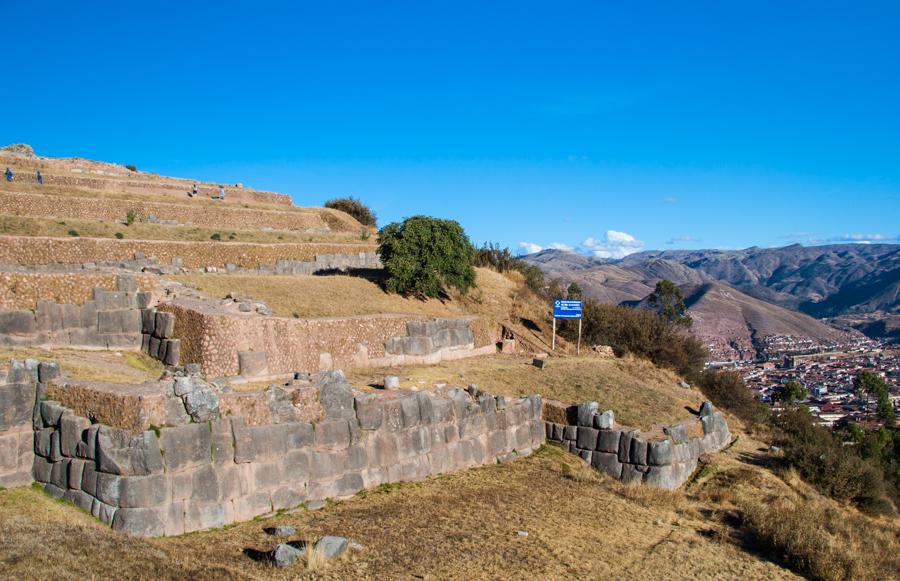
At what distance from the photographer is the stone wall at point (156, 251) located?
2459 cm

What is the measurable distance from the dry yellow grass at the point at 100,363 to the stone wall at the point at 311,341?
3.07ft

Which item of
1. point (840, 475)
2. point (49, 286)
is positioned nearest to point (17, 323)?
point (49, 286)

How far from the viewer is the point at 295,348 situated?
18.0 meters

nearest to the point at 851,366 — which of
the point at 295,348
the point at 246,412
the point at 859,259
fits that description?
the point at 295,348

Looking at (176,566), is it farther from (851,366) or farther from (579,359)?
(851,366)

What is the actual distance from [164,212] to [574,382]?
28054mm

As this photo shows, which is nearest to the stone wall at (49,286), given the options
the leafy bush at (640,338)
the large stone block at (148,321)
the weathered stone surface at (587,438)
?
the large stone block at (148,321)

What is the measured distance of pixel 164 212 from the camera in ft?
126

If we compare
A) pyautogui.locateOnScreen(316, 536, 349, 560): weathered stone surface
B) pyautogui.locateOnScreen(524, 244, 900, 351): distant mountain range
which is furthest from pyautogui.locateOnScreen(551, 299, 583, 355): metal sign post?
pyautogui.locateOnScreen(524, 244, 900, 351): distant mountain range

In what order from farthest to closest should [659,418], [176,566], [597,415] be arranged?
[659,418], [597,415], [176,566]

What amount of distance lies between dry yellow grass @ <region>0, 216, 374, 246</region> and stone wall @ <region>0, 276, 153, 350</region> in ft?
49.7

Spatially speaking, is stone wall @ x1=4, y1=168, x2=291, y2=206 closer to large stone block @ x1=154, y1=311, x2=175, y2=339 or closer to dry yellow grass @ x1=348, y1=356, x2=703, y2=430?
large stone block @ x1=154, y1=311, x2=175, y2=339

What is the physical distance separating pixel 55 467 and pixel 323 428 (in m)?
4.19

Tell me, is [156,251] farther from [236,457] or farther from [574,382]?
[236,457]
